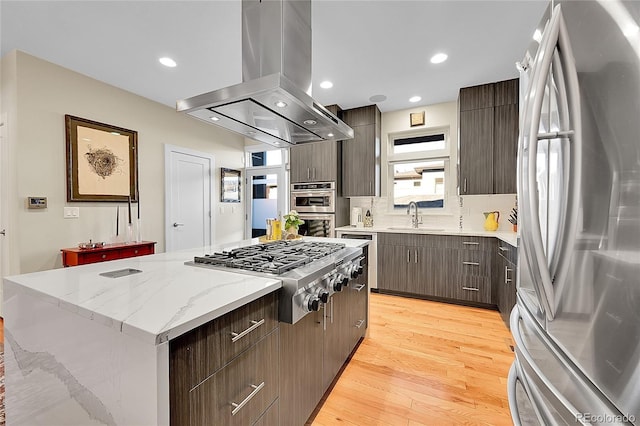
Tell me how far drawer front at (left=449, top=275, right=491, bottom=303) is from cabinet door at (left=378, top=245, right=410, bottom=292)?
1.93ft

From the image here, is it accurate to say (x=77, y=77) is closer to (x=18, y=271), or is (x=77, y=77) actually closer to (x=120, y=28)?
(x=120, y=28)

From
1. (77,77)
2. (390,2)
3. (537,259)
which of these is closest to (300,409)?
(537,259)

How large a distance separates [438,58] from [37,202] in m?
4.39

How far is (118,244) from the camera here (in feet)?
10.8

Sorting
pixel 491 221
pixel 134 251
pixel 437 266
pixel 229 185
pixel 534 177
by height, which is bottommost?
pixel 437 266

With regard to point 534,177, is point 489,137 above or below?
above

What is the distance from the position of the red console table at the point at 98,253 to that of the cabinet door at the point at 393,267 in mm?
3091

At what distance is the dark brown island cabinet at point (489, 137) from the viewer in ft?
10.9

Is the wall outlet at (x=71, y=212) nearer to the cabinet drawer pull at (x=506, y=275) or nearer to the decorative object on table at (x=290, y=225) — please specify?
the decorative object on table at (x=290, y=225)

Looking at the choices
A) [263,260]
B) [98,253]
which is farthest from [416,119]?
[98,253]

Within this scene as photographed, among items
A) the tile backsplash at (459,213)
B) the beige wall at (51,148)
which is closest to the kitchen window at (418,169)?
the tile backsplash at (459,213)

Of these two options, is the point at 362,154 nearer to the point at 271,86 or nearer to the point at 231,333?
the point at 271,86

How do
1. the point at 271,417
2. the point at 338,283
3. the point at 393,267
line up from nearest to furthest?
the point at 271,417 → the point at 338,283 → the point at 393,267

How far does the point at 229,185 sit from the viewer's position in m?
5.26
